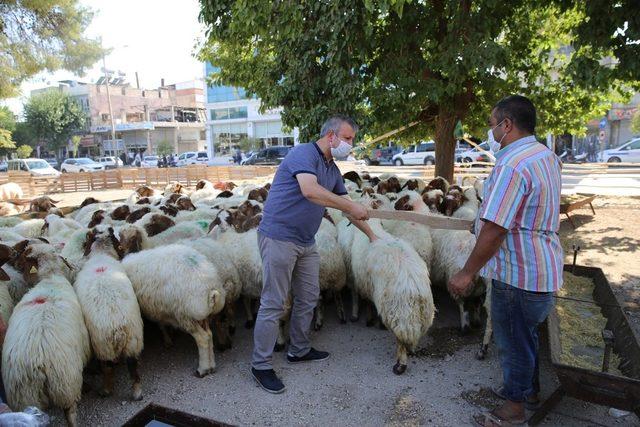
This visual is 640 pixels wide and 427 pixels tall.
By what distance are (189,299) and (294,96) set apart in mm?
4521

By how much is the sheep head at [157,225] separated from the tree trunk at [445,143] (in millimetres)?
6047

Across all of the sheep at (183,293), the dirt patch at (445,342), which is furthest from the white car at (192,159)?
the dirt patch at (445,342)

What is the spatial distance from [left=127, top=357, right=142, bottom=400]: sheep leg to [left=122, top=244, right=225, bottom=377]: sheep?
504 millimetres

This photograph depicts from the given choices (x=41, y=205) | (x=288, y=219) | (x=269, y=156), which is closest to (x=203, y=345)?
(x=288, y=219)

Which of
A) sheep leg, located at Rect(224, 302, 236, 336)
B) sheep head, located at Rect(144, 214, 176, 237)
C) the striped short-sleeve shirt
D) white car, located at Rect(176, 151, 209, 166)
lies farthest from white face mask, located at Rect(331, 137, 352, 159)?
white car, located at Rect(176, 151, 209, 166)

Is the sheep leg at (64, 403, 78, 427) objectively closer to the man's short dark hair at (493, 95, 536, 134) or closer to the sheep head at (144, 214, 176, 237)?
the sheep head at (144, 214, 176, 237)

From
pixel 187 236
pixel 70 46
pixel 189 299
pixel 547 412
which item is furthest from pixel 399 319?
pixel 70 46

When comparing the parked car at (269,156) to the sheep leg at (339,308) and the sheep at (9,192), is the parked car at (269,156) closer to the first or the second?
the sheep at (9,192)

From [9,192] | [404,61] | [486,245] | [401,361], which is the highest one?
[404,61]

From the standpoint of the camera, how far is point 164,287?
13.6 feet

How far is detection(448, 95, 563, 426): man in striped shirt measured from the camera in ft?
8.80

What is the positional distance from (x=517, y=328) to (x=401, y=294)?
1.22 metres

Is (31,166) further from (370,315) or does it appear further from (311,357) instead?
(311,357)

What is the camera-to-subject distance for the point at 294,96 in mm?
7594
